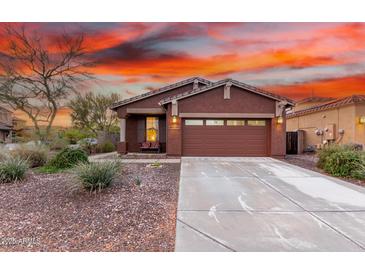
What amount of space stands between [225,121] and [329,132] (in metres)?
7.25

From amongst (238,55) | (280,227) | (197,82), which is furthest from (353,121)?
(280,227)

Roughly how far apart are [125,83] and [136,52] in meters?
3.92

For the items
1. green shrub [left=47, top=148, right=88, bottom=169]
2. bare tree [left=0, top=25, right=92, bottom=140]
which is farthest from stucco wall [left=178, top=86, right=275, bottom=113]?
bare tree [left=0, top=25, right=92, bottom=140]

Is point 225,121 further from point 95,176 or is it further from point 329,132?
point 95,176

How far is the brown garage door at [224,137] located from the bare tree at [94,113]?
38.1ft

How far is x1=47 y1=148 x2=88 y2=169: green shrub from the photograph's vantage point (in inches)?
322

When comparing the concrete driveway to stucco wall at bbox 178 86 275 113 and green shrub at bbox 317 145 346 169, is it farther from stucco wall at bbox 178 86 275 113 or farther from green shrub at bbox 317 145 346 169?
stucco wall at bbox 178 86 275 113

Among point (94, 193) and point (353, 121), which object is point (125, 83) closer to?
point (94, 193)

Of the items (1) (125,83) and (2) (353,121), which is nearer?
(2) (353,121)

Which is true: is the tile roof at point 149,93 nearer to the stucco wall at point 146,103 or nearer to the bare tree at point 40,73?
the stucco wall at point 146,103
